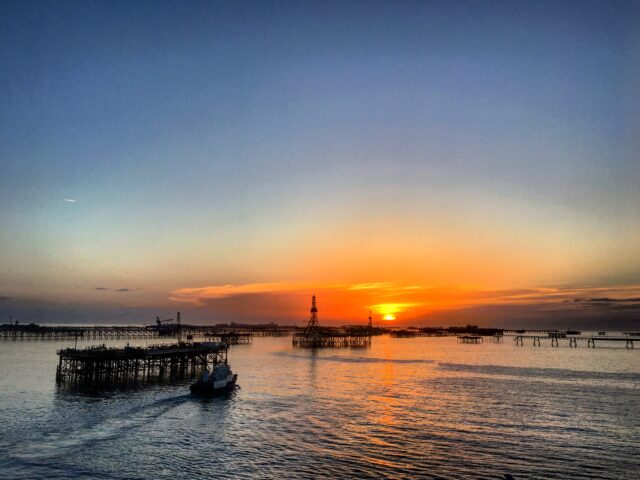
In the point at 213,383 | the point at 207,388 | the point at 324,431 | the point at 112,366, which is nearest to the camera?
the point at 324,431

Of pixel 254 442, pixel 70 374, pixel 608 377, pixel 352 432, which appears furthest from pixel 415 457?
pixel 608 377

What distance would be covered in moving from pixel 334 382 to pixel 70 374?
140 ft

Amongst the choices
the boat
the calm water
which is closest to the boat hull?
the boat

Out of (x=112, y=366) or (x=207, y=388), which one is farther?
(x=112, y=366)

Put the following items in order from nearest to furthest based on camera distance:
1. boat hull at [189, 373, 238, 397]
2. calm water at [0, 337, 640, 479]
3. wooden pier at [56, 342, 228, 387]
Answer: calm water at [0, 337, 640, 479] → boat hull at [189, 373, 238, 397] → wooden pier at [56, 342, 228, 387]

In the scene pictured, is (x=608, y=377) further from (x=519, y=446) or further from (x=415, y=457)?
(x=415, y=457)

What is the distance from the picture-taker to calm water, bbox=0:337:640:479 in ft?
108

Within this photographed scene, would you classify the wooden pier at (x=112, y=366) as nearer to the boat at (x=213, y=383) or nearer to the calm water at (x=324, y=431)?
the calm water at (x=324, y=431)

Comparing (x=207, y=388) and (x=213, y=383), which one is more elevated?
(x=213, y=383)

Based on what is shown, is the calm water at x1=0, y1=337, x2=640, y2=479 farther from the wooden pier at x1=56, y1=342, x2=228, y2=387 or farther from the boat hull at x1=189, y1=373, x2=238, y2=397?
the wooden pier at x1=56, y1=342, x2=228, y2=387

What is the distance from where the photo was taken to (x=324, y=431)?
42781mm

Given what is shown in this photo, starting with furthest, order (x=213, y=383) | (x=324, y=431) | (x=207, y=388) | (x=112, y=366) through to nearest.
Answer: (x=112, y=366), (x=213, y=383), (x=207, y=388), (x=324, y=431)

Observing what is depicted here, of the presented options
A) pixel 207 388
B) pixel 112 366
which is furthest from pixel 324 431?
pixel 112 366

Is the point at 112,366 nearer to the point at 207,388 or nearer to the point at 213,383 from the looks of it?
the point at 207,388
